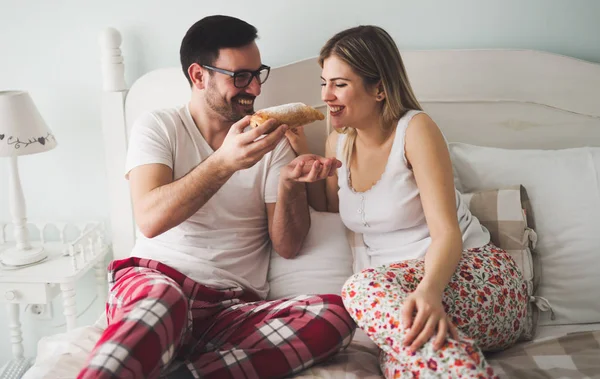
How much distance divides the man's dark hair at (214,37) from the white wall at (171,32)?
16.3 inches

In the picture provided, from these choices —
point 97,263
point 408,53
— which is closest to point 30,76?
point 97,263

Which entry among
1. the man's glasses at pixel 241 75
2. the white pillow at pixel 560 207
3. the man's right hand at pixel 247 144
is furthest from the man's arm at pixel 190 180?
the white pillow at pixel 560 207

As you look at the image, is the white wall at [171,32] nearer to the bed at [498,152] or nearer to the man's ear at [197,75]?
the bed at [498,152]

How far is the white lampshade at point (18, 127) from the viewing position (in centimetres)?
192

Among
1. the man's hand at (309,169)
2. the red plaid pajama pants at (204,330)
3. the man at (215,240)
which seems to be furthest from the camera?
the man's hand at (309,169)

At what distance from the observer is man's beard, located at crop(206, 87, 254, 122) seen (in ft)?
5.75

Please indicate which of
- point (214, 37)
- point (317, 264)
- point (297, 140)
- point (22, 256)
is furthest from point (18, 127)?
point (317, 264)

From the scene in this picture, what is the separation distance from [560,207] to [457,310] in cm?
61

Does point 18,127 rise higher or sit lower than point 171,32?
lower

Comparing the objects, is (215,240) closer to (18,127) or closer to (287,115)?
(287,115)

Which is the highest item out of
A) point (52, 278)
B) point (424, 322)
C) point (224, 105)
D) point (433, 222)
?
point (224, 105)

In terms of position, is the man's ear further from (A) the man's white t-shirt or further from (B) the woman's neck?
(B) the woman's neck

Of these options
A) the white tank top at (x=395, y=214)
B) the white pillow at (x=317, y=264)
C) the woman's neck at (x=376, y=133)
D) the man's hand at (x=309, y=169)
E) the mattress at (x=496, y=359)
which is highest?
the woman's neck at (x=376, y=133)

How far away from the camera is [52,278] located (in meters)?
2.00
